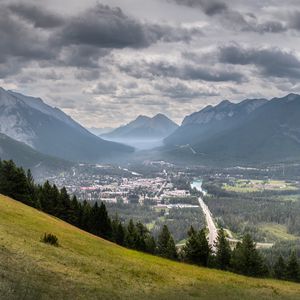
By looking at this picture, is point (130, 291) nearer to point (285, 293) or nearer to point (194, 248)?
point (285, 293)

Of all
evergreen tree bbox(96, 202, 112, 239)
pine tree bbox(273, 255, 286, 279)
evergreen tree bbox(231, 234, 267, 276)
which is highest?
evergreen tree bbox(96, 202, 112, 239)

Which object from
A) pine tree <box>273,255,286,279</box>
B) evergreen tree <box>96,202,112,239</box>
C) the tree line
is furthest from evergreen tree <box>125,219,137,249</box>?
pine tree <box>273,255,286,279</box>

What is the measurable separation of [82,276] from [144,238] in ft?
210

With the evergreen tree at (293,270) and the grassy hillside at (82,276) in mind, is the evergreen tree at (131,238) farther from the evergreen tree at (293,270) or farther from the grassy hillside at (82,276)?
the grassy hillside at (82,276)

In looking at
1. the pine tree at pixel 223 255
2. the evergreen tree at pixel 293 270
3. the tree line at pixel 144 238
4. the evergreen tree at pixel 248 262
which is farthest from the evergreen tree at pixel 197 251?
the evergreen tree at pixel 293 270

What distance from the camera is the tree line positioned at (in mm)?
83438

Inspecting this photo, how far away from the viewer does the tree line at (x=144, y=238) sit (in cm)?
8344

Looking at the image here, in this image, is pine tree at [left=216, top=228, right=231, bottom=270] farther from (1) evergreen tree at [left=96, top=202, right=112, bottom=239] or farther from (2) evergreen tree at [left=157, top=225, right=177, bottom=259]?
(1) evergreen tree at [left=96, top=202, right=112, bottom=239]

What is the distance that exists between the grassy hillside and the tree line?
2326 cm

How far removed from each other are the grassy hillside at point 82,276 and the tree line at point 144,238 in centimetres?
2326

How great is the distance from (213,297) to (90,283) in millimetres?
13156

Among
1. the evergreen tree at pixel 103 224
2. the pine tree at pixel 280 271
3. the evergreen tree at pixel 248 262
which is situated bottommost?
the pine tree at pixel 280 271

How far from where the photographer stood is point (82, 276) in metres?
38.5

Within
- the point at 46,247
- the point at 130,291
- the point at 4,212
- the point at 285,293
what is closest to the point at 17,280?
the point at 130,291
